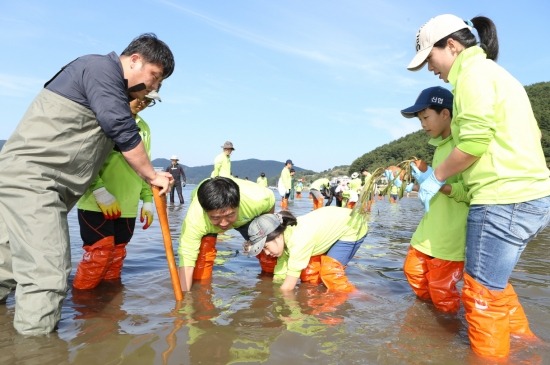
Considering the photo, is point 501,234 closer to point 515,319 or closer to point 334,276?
point 515,319

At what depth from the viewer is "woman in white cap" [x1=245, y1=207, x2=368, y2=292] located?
3.83m

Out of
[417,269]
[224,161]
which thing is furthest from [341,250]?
[224,161]

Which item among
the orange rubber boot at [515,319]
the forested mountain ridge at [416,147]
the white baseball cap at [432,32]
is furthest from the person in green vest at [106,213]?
the forested mountain ridge at [416,147]

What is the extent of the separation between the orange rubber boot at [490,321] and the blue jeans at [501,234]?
0.06 metres

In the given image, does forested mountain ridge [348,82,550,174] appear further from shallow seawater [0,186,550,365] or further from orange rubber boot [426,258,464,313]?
orange rubber boot [426,258,464,313]

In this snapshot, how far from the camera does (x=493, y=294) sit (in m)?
2.52

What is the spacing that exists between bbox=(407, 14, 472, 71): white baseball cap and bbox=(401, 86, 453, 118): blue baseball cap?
2.34 feet

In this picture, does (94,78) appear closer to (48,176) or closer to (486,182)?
(48,176)

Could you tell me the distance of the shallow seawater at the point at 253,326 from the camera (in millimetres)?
2480

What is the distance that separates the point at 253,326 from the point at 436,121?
2.24 m

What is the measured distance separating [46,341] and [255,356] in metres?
1.27

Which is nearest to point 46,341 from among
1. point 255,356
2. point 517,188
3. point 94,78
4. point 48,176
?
point 48,176

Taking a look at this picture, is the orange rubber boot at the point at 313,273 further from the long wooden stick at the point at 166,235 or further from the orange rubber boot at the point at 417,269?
the long wooden stick at the point at 166,235

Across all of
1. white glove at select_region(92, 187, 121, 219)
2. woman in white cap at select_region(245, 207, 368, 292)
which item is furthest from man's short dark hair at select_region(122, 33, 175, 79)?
woman in white cap at select_region(245, 207, 368, 292)
